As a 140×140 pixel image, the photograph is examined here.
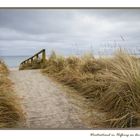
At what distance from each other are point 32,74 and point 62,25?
413mm

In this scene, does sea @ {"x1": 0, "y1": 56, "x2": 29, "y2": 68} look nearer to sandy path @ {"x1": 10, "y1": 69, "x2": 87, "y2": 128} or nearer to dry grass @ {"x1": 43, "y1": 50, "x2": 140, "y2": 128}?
sandy path @ {"x1": 10, "y1": 69, "x2": 87, "y2": 128}

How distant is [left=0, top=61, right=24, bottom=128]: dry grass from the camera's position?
5207mm

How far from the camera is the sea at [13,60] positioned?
5231 millimetres

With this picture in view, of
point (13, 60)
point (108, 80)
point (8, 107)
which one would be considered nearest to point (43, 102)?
point (8, 107)

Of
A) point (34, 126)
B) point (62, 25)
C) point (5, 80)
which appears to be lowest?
point (34, 126)

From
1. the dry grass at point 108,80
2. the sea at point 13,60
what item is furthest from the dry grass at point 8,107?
the dry grass at point 108,80

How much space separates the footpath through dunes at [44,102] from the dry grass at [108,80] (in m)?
0.09

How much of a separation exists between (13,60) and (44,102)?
0.37 metres

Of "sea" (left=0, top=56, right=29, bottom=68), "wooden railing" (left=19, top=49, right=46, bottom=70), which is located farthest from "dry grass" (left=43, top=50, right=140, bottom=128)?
"sea" (left=0, top=56, right=29, bottom=68)

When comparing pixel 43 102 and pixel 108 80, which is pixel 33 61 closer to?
pixel 43 102

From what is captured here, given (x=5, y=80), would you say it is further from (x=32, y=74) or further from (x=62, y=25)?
(x=62, y=25)

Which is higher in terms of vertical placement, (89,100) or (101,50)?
(101,50)
